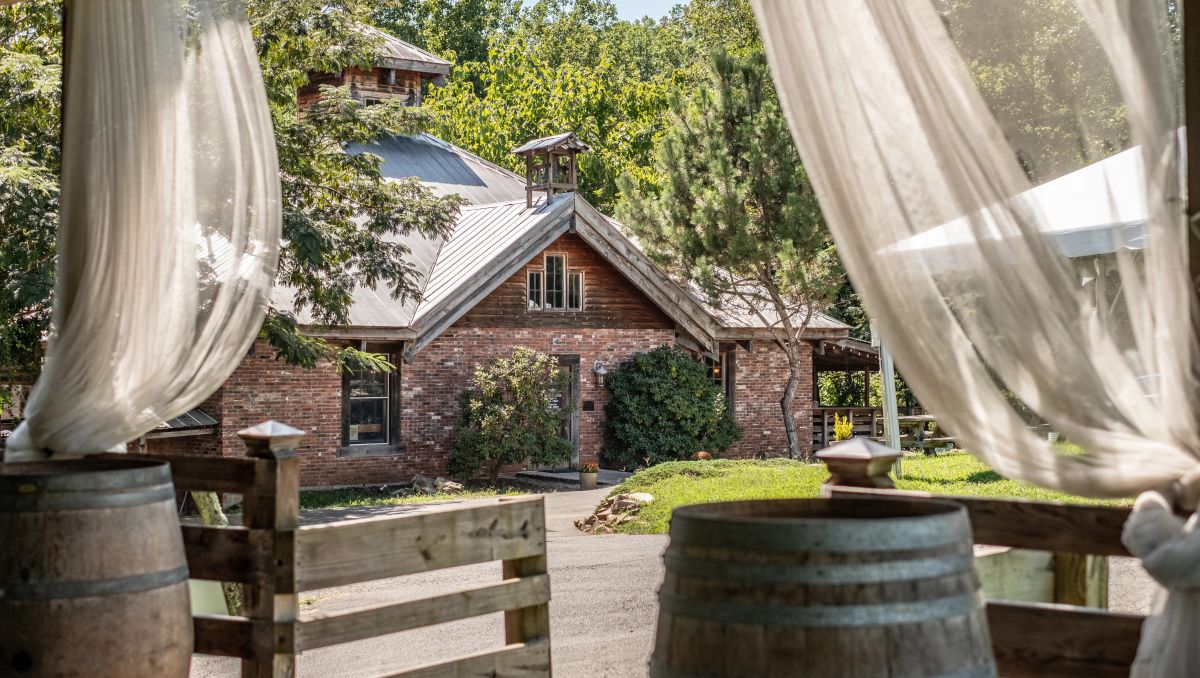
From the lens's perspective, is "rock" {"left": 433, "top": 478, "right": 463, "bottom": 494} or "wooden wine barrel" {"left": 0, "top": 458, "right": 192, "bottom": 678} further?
"rock" {"left": 433, "top": 478, "right": 463, "bottom": 494}

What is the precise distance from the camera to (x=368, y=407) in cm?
2006

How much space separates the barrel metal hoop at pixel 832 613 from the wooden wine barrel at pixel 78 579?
5.85ft

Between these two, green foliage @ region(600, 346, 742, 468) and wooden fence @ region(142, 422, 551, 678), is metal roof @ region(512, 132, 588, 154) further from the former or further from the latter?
wooden fence @ region(142, 422, 551, 678)

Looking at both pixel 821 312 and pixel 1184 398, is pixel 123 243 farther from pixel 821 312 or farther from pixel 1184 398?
pixel 821 312

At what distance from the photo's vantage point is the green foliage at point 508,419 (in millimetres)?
19781

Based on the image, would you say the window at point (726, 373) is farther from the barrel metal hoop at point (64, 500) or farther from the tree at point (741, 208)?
the barrel metal hoop at point (64, 500)

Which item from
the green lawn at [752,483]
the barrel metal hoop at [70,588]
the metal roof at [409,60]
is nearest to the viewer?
the barrel metal hoop at [70,588]

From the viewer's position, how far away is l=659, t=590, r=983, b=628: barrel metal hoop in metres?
2.25

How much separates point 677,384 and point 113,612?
1875 centimetres

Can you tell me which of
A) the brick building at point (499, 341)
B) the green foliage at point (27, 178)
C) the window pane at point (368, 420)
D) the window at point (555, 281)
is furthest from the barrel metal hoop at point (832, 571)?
the window at point (555, 281)

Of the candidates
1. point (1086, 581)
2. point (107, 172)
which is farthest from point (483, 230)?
point (1086, 581)

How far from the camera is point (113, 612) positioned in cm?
343

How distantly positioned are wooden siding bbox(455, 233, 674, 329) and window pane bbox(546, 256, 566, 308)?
119mm

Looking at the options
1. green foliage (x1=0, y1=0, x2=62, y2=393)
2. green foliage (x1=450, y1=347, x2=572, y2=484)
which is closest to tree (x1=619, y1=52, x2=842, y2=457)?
green foliage (x1=450, y1=347, x2=572, y2=484)
